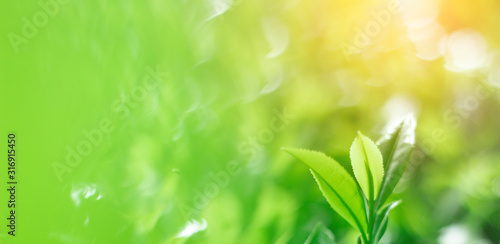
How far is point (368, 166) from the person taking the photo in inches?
20.0

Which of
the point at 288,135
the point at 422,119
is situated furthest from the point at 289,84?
the point at 422,119

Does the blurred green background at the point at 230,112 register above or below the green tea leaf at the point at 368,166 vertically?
above

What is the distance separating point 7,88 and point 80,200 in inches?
7.2

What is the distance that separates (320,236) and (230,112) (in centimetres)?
20

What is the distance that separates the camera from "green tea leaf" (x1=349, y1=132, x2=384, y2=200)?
1.65 feet

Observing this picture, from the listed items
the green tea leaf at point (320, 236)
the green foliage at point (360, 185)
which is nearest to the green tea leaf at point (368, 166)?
the green foliage at point (360, 185)

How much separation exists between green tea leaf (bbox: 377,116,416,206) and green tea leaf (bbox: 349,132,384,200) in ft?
0.04

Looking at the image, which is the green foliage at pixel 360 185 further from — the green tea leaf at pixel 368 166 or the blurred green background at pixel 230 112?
the blurred green background at pixel 230 112

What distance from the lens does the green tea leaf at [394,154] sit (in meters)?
0.52

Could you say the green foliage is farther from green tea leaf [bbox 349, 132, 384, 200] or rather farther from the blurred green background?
the blurred green background

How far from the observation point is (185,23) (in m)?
0.65

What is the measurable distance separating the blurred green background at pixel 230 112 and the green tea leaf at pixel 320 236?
33 millimetres

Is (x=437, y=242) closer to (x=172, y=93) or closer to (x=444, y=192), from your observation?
(x=444, y=192)

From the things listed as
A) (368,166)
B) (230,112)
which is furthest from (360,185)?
(230,112)
